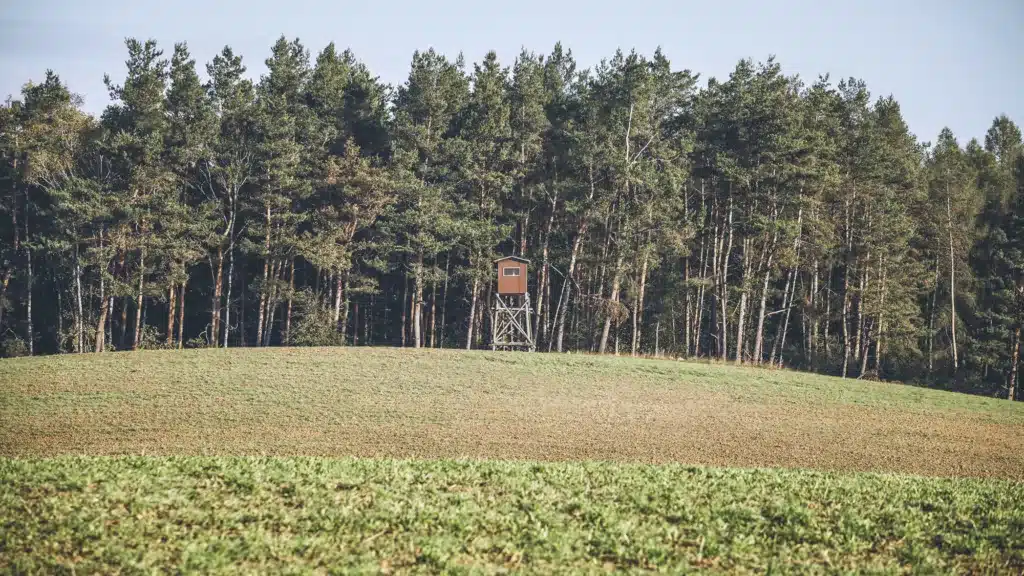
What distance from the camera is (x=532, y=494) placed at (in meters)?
9.73

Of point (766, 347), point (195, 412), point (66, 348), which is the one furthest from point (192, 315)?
point (766, 347)

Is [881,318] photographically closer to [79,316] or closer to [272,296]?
[272,296]

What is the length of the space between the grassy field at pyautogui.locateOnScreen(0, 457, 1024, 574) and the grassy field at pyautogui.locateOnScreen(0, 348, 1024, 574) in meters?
0.03

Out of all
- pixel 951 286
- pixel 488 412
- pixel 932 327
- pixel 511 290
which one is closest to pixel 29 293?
pixel 511 290

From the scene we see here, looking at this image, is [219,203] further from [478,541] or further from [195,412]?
[478,541]

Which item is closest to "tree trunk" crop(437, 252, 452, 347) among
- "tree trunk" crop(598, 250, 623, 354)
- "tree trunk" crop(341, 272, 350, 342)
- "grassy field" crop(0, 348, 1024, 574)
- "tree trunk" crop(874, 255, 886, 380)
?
"tree trunk" crop(341, 272, 350, 342)

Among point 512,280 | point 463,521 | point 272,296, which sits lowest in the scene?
point 463,521

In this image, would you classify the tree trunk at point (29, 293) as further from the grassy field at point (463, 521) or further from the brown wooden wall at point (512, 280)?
the grassy field at point (463, 521)

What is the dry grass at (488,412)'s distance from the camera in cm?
1731

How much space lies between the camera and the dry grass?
682 inches

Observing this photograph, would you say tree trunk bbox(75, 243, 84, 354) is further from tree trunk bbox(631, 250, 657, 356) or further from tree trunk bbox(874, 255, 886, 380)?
tree trunk bbox(874, 255, 886, 380)

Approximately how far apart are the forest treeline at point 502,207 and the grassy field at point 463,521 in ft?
103

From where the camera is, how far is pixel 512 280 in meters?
38.4

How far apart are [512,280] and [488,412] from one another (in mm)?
16542
